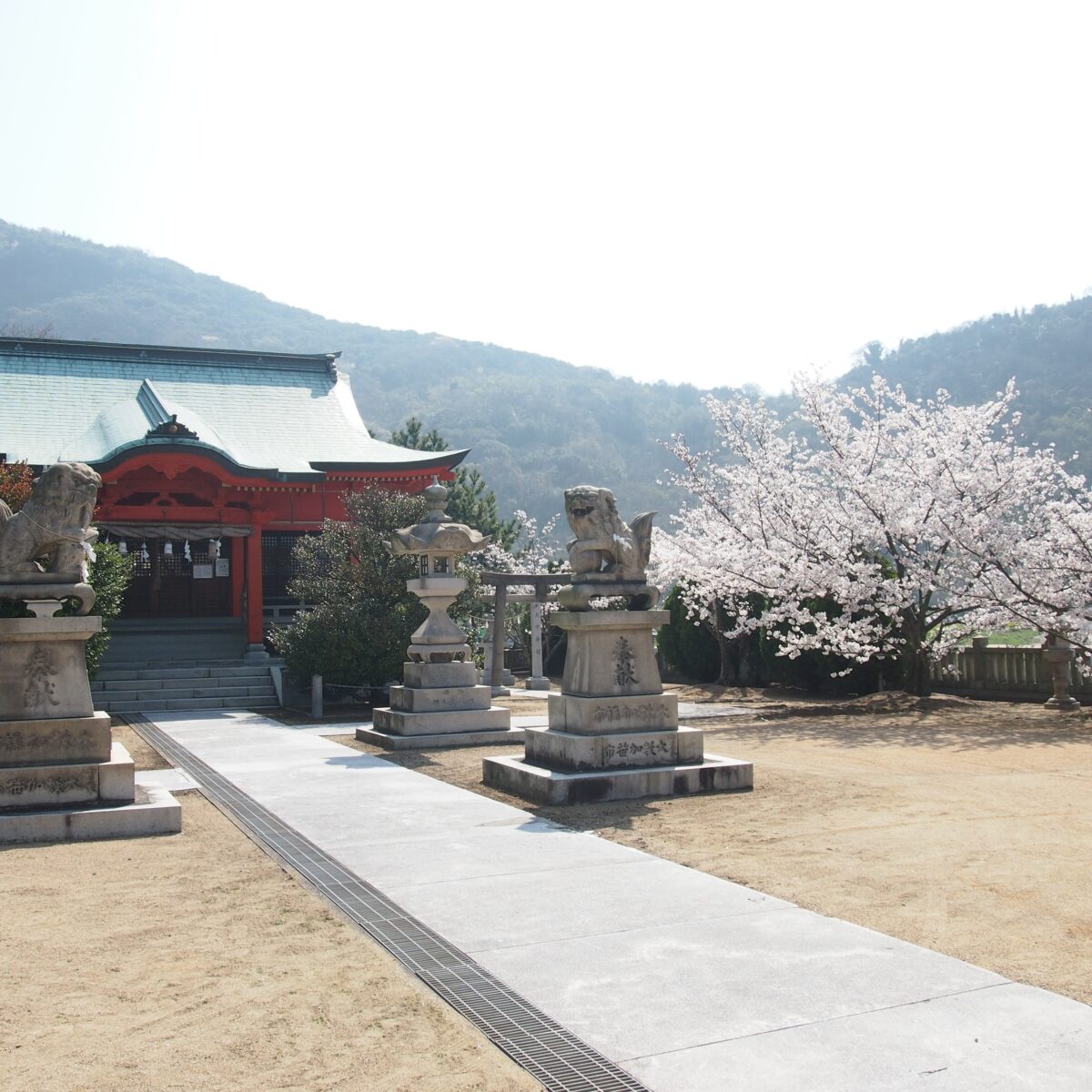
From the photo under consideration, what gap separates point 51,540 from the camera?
7973mm

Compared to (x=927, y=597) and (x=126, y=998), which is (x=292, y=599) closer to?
(x=927, y=597)

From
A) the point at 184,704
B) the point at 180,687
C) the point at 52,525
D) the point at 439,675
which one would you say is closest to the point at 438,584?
the point at 439,675

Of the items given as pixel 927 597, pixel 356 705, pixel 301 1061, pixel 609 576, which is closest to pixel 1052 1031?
pixel 301 1061

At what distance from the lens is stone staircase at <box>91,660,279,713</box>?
Result: 1808cm

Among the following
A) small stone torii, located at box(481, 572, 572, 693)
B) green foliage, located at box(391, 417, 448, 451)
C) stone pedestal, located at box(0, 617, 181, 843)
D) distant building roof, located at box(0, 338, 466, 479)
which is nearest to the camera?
stone pedestal, located at box(0, 617, 181, 843)

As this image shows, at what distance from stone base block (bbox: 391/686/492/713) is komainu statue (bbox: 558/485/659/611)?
13.1 feet

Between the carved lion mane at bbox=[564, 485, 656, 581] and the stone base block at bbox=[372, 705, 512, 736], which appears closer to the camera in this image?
the carved lion mane at bbox=[564, 485, 656, 581]

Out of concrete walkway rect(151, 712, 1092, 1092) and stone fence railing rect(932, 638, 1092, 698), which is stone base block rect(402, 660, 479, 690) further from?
stone fence railing rect(932, 638, 1092, 698)

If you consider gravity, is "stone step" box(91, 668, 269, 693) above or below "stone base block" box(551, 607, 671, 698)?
below

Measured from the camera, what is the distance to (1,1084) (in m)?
3.61

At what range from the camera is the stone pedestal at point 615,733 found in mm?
8812

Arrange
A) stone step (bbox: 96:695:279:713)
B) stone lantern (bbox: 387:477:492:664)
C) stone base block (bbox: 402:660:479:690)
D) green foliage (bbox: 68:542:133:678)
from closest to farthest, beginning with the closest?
stone base block (bbox: 402:660:479:690)
stone lantern (bbox: 387:477:492:664)
green foliage (bbox: 68:542:133:678)
stone step (bbox: 96:695:279:713)

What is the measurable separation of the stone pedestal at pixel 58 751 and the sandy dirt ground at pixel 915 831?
293 cm

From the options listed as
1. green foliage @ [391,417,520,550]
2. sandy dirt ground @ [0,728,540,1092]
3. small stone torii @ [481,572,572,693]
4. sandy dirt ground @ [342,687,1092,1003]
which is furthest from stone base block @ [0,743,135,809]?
green foliage @ [391,417,520,550]
